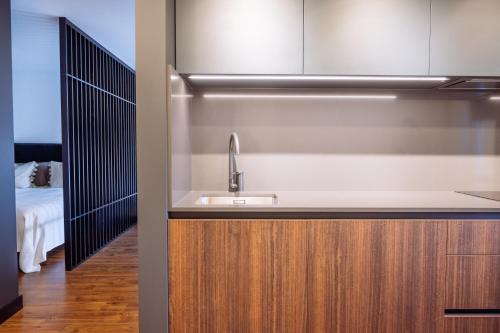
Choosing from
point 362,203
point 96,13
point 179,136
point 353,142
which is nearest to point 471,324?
point 362,203

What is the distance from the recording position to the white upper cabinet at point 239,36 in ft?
5.73

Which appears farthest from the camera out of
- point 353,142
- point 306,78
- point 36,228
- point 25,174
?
point 25,174

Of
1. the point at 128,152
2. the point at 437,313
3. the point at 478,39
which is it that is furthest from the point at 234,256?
the point at 128,152

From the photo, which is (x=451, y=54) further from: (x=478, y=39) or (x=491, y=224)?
(x=491, y=224)

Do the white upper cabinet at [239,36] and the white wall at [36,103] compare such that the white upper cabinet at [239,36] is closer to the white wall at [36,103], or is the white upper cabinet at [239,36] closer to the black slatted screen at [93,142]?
the black slatted screen at [93,142]

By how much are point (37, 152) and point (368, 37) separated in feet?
17.3

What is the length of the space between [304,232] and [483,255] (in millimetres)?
935

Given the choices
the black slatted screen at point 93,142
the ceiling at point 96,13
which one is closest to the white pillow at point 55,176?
the black slatted screen at point 93,142

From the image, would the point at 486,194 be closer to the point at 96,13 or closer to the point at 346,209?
the point at 346,209

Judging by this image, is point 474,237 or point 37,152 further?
point 37,152

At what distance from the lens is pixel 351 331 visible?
1.64 meters

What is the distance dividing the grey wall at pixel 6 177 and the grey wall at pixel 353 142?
138 cm

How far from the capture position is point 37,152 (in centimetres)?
505

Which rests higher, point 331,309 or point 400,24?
point 400,24
